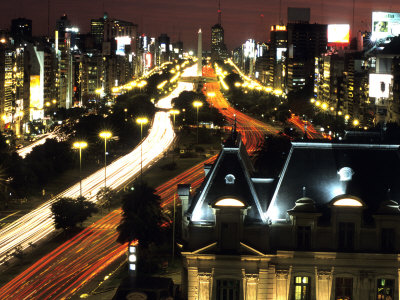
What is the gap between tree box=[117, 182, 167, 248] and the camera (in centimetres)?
5312

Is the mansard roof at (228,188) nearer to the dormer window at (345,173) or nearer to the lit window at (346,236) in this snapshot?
the lit window at (346,236)

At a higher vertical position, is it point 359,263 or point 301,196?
point 301,196

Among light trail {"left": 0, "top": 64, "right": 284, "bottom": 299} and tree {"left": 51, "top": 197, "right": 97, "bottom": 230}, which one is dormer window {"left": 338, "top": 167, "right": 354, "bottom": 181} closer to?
light trail {"left": 0, "top": 64, "right": 284, "bottom": 299}

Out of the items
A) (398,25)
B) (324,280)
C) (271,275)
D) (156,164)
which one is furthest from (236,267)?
(398,25)

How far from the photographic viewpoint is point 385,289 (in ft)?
98.7

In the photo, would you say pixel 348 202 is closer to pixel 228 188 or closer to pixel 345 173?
pixel 345 173

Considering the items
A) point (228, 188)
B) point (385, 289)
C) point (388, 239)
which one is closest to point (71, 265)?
point (228, 188)

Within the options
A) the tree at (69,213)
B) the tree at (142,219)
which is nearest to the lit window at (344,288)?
the tree at (142,219)

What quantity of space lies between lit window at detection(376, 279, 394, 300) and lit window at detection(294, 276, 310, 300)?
8.33 feet

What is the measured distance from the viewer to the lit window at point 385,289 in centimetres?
3008

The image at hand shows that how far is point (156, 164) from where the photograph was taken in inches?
4151

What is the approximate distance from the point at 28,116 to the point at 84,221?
10286cm

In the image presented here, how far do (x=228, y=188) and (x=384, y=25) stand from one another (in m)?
135

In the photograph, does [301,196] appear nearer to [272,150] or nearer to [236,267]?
[236,267]
